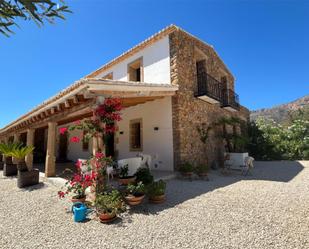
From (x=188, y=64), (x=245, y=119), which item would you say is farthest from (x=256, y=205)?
(x=245, y=119)

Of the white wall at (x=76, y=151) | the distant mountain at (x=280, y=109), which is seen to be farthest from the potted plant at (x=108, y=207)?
the distant mountain at (x=280, y=109)

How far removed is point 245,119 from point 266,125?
186 cm

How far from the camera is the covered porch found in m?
4.99

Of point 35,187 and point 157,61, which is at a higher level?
point 157,61

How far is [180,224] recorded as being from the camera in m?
3.44

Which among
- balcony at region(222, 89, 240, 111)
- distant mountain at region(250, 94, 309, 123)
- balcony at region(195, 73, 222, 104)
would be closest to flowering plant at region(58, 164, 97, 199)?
balcony at region(195, 73, 222, 104)

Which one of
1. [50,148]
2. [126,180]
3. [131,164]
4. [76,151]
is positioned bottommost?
[126,180]

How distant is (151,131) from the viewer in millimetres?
9117

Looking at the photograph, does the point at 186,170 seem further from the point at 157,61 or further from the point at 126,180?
the point at 157,61

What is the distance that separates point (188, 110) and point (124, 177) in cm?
470

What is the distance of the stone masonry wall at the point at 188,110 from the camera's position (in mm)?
8273

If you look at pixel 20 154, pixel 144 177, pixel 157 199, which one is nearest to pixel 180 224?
pixel 157 199

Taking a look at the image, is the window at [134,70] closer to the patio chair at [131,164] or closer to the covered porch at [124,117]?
the covered porch at [124,117]

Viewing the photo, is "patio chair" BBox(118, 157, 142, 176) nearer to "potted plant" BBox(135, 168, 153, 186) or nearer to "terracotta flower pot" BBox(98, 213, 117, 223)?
"potted plant" BBox(135, 168, 153, 186)
